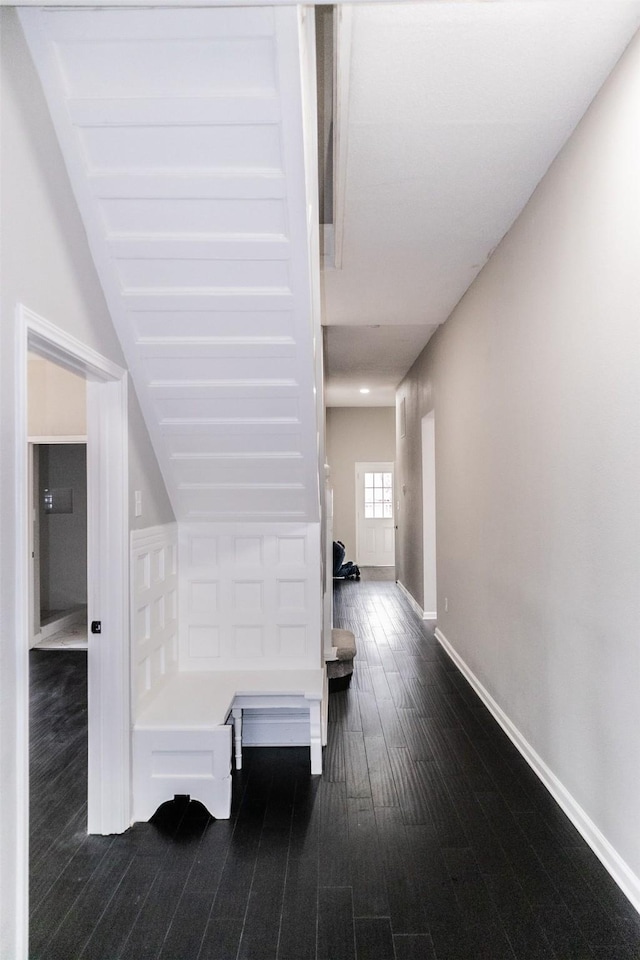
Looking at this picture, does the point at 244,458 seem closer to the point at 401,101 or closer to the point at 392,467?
the point at 401,101

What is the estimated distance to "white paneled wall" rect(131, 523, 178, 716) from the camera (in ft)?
8.64

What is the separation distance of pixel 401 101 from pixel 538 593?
7.22 ft

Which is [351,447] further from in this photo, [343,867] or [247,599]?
[343,867]

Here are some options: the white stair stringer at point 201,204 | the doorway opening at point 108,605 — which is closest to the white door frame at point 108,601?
the doorway opening at point 108,605

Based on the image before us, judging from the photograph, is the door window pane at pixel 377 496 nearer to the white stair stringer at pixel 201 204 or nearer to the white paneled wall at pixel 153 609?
the white paneled wall at pixel 153 609

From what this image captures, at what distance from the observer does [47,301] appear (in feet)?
5.97

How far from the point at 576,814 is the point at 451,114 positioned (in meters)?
2.82

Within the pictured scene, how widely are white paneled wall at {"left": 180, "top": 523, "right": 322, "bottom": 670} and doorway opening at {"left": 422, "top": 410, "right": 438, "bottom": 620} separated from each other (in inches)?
126

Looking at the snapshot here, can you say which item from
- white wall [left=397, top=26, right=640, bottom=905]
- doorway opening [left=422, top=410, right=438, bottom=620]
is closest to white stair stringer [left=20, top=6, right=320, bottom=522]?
white wall [left=397, top=26, right=640, bottom=905]

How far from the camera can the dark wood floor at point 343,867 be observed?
184 cm

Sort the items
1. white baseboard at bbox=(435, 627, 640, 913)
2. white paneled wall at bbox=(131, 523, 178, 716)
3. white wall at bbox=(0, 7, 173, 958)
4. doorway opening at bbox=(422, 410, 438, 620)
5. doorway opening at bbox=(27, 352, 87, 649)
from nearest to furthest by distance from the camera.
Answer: white wall at bbox=(0, 7, 173, 958) < white baseboard at bbox=(435, 627, 640, 913) < white paneled wall at bbox=(131, 523, 178, 716) < doorway opening at bbox=(27, 352, 87, 649) < doorway opening at bbox=(422, 410, 438, 620)

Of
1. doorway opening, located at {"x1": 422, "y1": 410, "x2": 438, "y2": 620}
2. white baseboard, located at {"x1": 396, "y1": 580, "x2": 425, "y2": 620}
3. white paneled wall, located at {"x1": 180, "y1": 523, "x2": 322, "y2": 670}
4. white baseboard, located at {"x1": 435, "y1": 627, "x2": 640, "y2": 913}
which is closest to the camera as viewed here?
white baseboard, located at {"x1": 435, "y1": 627, "x2": 640, "y2": 913}

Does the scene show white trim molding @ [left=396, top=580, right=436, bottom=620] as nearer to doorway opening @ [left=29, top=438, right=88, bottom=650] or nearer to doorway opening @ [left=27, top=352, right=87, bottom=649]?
doorway opening @ [left=27, top=352, right=87, bottom=649]

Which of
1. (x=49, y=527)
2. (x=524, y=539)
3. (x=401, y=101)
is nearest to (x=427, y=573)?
(x=524, y=539)
